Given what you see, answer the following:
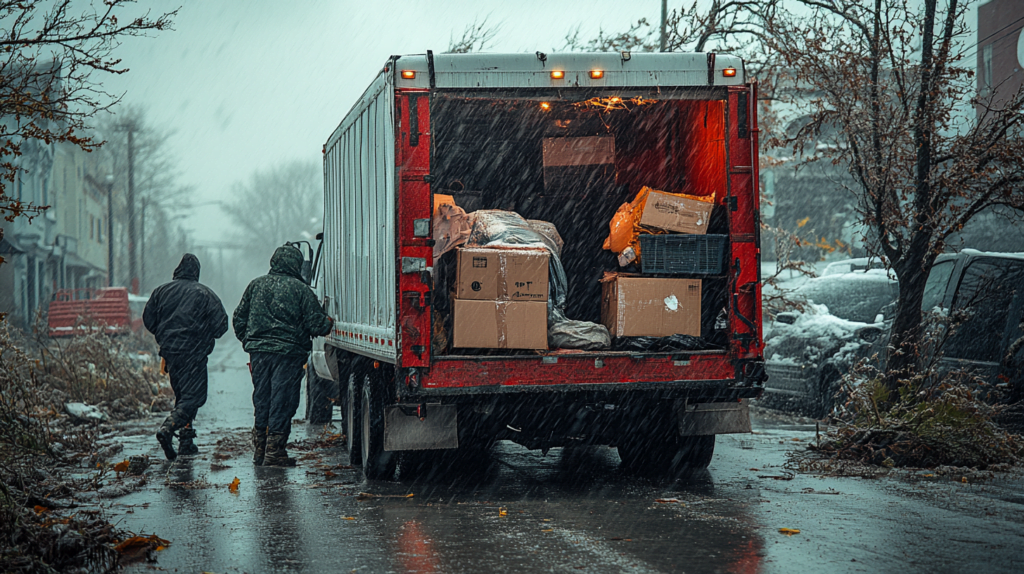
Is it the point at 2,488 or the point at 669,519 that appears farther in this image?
the point at 669,519

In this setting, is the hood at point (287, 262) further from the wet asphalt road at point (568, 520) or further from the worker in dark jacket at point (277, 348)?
the wet asphalt road at point (568, 520)

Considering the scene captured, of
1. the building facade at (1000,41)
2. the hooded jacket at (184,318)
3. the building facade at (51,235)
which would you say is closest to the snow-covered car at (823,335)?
the hooded jacket at (184,318)

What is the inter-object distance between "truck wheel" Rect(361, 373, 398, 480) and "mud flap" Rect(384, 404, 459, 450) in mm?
591

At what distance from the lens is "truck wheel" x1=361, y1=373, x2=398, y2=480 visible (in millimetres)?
7621

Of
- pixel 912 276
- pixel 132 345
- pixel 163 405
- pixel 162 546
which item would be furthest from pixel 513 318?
pixel 132 345

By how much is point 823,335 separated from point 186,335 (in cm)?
691

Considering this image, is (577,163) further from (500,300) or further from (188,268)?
(188,268)

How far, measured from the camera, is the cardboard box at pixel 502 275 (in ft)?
22.8

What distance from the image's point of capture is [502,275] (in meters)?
6.99

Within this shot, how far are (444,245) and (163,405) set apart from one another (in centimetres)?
867

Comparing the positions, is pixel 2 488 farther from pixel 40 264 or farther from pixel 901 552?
pixel 40 264

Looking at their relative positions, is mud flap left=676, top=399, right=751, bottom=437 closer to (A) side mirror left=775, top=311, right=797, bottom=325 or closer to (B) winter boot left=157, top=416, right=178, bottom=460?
(B) winter boot left=157, top=416, right=178, bottom=460

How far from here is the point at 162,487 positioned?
306 inches

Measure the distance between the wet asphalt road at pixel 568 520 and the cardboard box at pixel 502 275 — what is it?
1.38 m
